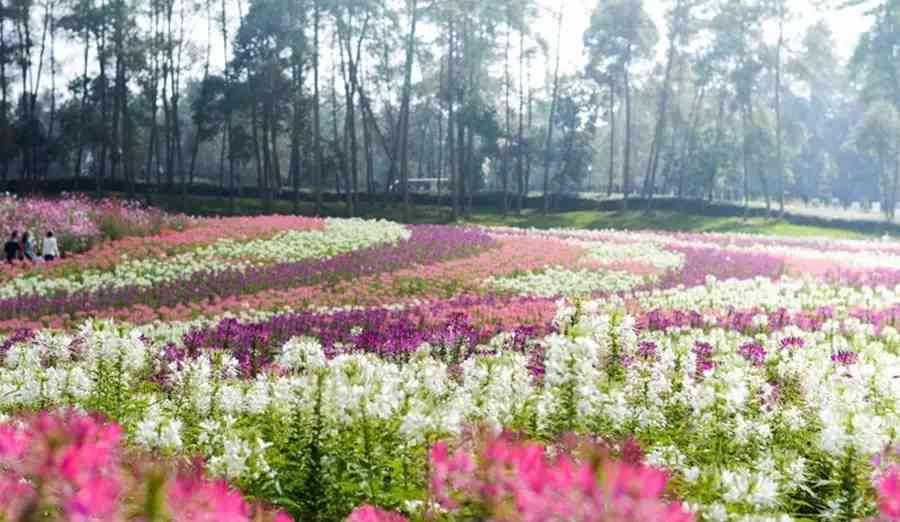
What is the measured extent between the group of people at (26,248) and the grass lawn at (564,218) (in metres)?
23.3

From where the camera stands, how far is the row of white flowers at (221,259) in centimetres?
1708

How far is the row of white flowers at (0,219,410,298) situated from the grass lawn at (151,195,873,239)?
17.9 meters

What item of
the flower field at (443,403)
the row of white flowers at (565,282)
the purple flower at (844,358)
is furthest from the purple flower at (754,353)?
the row of white flowers at (565,282)

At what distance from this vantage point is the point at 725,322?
1217 cm

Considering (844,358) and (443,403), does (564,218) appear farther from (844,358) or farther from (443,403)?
(443,403)

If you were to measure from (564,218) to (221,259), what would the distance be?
29.4m

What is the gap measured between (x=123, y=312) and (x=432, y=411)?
10739 mm

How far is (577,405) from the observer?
6.07 m

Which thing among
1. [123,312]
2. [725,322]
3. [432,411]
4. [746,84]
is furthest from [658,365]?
[746,84]

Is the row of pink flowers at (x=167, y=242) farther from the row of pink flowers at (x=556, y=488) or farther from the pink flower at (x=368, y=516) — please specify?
the row of pink flowers at (x=556, y=488)

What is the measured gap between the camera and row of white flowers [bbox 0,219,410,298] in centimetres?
1708

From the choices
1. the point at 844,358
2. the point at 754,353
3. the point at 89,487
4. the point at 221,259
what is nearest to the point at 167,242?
the point at 221,259

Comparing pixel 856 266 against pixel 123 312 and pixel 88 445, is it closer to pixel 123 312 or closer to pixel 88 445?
pixel 123 312

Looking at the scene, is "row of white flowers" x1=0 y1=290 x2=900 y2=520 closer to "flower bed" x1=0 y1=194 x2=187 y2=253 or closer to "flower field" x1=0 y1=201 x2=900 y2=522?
"flower field" x1=0 y1=201 x2=900 y2=522
